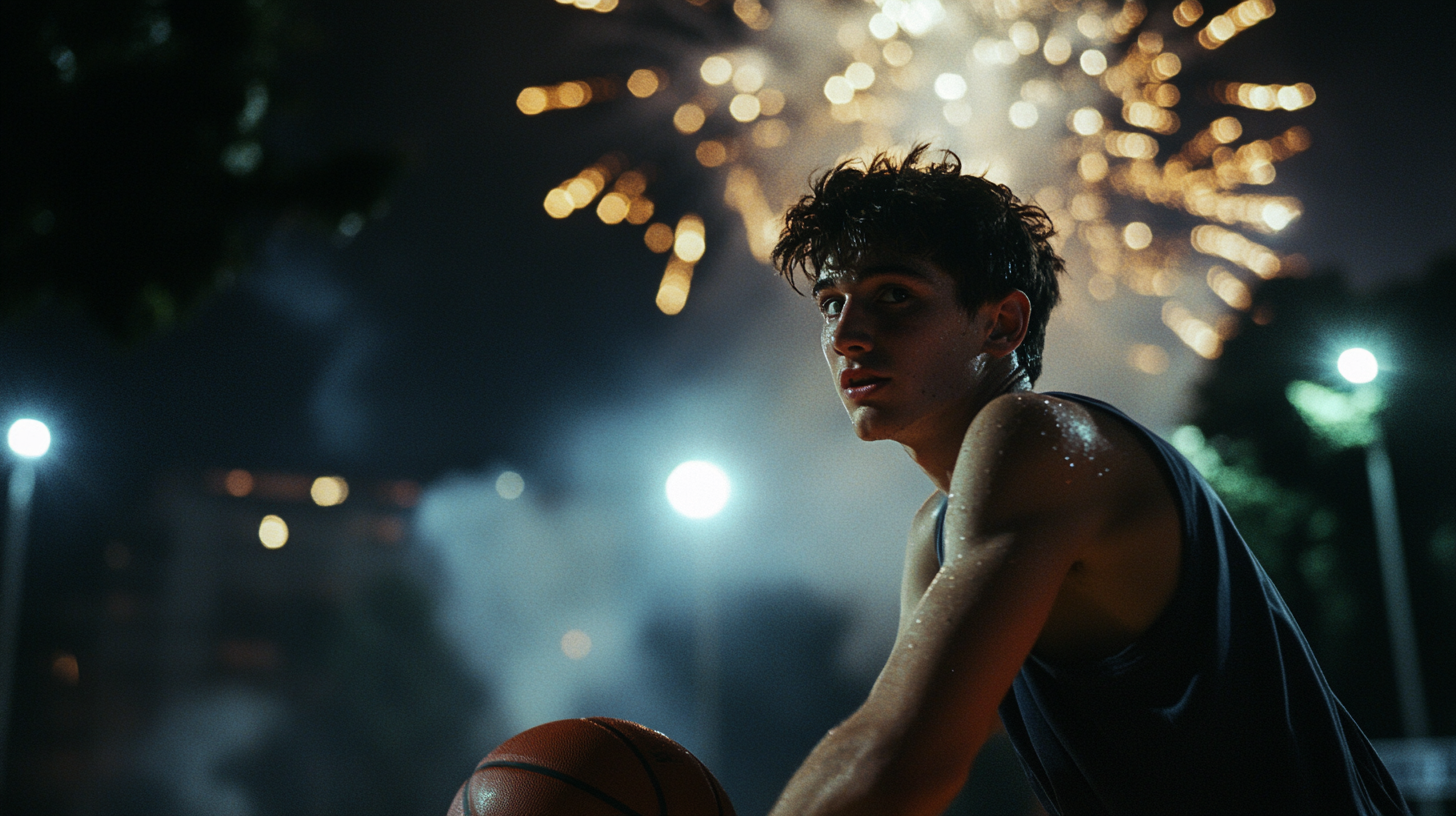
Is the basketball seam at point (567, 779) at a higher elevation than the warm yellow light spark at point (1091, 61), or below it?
below

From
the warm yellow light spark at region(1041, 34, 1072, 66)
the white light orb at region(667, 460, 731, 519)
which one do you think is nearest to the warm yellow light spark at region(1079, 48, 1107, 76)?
the warm yellow light spark at region(1041, 34, 1072, 66)

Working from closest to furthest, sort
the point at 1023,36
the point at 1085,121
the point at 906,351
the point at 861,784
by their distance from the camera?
the point at 861,784
the point at 906,351
the point at 1023,36
the point at 1085,121

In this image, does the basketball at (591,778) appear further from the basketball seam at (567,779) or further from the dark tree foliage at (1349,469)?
the dark tree foliage at (1349,469)

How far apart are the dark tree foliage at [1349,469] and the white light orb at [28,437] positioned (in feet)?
78.6

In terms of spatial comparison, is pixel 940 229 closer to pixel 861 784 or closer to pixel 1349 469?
pixel 861 784

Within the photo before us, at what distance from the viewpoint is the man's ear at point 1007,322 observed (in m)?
2.64

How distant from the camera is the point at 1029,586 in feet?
5.76

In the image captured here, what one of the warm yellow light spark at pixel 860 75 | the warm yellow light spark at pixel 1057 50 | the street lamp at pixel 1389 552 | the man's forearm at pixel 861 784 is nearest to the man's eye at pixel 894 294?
the man's forearm at pixel 861 784

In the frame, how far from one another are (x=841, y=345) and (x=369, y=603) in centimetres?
4321

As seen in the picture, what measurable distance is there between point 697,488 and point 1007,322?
19.4 meters

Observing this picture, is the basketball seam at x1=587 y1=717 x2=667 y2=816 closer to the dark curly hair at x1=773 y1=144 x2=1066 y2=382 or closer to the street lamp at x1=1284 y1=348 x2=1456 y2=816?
the dark curly hair at x1=773 y1=144 x2=1066 y2=382

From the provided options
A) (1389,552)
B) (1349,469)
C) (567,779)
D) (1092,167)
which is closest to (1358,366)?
(1389,552)

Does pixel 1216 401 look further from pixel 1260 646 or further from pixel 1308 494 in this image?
pixel 1260 646

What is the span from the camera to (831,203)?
2826 millimetres
